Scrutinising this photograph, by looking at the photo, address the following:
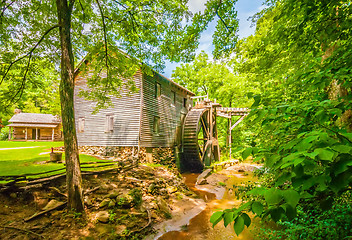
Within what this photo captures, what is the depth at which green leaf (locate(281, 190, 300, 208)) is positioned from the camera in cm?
94

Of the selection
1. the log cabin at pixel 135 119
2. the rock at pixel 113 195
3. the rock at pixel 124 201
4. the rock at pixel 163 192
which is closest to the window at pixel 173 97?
the log cabin at pixel 135 119

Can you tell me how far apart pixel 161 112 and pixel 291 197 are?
13.3 metres

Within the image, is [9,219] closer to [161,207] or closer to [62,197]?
[62,197]

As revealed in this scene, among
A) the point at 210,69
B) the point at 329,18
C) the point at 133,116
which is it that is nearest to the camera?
the point at 329,18

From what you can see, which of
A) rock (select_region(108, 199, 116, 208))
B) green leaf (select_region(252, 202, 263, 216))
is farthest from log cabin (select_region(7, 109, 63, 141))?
green leaf (select_region(252, 202, 263, 216))

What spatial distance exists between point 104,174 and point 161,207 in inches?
113

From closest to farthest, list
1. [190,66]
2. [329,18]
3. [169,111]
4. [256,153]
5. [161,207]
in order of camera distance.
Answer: [256,153] < [329,18] < [161,207] < [169,111] < [190,66]

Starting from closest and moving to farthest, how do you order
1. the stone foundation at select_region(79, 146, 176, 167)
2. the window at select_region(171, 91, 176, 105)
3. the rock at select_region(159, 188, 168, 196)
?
the rock at select_region(159, 188, 168, 196) → the stone foundation at select_region(79, 146, 176, 167) → the window at select_region(171, 91, 176, 105)

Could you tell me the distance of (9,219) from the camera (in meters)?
4.27

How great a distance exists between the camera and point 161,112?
1407cm

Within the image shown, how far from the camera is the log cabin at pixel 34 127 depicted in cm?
2498

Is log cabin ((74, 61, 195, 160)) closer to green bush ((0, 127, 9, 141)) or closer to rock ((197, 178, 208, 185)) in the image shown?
rock ((197, 178, 208, 185))

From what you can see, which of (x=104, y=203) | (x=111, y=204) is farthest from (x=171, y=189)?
(x=104, y=203)

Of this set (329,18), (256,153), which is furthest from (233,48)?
(256,153)
